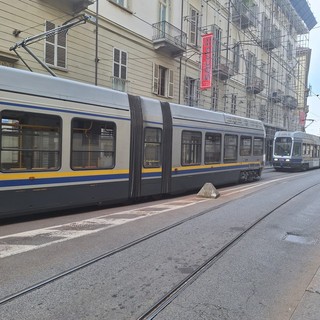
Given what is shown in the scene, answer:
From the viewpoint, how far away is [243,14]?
103 ft

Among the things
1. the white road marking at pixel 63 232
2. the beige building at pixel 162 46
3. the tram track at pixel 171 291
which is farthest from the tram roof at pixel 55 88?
the tram track at pixel 171 291

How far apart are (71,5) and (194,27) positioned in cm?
1176

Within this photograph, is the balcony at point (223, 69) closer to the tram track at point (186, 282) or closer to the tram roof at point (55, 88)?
the tram roof at point (55, 88)

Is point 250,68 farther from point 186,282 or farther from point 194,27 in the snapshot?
point 186,282

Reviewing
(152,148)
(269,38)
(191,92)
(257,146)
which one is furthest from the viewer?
(269,38)

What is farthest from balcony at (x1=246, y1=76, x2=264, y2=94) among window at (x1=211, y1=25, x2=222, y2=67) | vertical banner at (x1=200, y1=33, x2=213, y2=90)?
vertical banner at (x1=200, y1=33, x2=213, y2=90)

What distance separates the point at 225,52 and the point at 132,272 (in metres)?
28.9

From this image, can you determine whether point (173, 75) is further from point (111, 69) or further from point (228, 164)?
point (228, 164)

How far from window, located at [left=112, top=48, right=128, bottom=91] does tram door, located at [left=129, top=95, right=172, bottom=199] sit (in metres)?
8.69

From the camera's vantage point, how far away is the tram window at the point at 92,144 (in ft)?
27.8

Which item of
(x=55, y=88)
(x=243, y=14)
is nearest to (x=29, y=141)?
(x=55, y=88)

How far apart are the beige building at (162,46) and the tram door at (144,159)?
3.71 meters

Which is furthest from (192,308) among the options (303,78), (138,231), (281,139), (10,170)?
(303,78)

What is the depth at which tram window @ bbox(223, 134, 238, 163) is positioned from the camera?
14.9 meters
